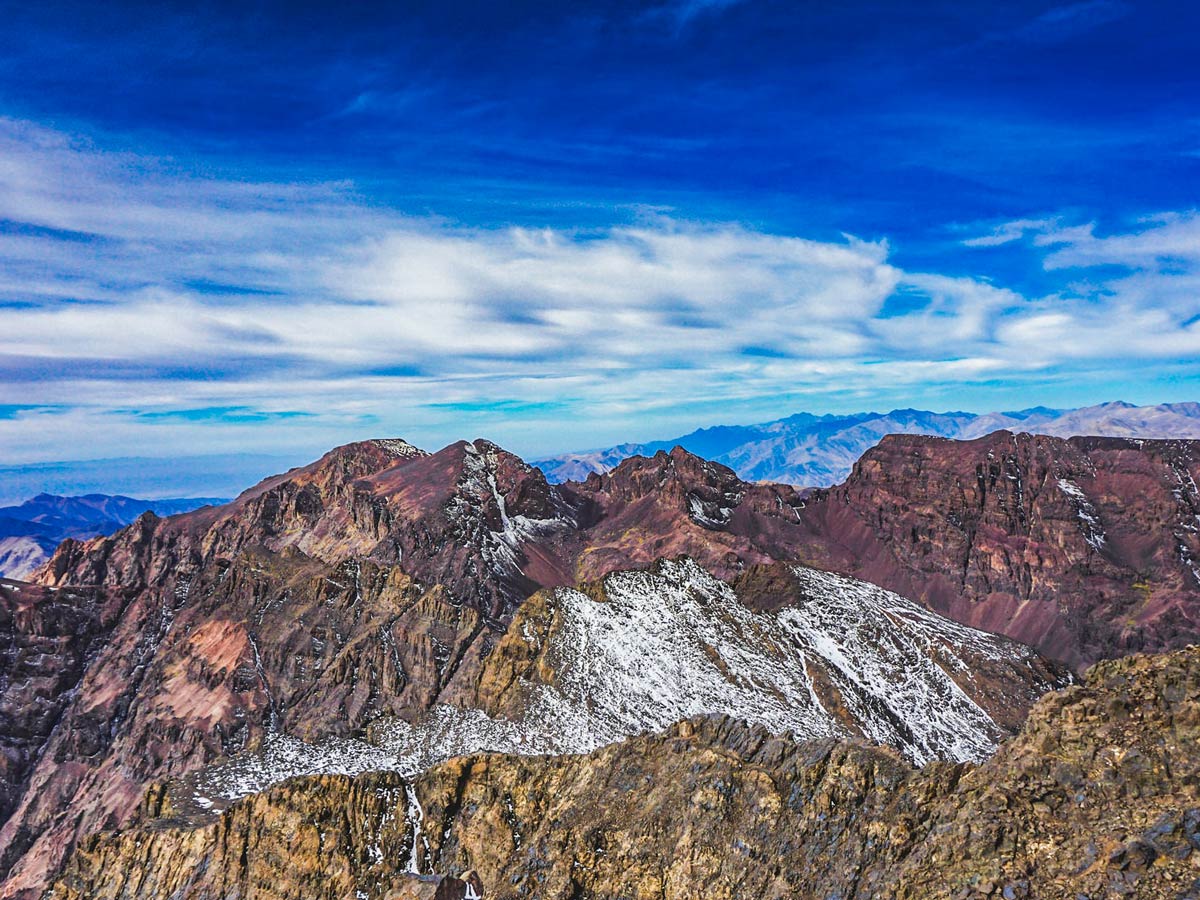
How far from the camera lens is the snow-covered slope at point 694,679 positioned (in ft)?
247

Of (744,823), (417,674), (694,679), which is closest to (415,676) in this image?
(417,674)

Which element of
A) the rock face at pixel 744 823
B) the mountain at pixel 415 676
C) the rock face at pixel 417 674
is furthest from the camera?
the rock face at pixel 417 674

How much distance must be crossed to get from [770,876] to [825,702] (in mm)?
56687

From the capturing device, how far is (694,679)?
88.3 meters

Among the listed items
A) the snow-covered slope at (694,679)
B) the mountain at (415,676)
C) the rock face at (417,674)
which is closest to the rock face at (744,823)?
the mountain at (415,676)

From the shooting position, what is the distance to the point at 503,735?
2953 inches

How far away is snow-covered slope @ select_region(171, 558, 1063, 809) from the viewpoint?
75.2m

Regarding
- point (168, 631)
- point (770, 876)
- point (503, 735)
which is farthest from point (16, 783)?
point (770, 876)

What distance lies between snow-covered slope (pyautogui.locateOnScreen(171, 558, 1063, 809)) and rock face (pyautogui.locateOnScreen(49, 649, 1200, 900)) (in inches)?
596

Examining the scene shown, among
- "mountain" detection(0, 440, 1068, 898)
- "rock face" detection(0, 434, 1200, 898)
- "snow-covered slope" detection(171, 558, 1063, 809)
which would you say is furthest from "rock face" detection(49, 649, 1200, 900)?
"rock face" detection(0, 434, 1200, 898)

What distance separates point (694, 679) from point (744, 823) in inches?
1836

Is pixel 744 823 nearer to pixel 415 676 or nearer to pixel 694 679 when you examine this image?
pixel 694 679

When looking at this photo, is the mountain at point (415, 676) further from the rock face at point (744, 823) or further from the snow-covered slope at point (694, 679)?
the rock face at point (744, 823)

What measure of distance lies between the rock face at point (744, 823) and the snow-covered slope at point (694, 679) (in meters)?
15.1
